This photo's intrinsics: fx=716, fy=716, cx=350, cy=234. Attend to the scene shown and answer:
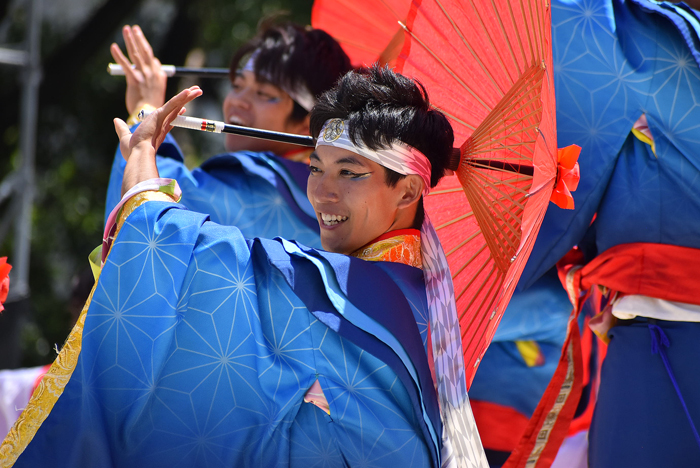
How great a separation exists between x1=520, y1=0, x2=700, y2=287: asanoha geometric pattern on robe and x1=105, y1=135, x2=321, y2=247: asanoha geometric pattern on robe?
30.4 inches

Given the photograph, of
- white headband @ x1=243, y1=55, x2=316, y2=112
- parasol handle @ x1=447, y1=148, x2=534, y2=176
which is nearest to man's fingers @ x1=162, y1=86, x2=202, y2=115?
parasol handle @ x1=447, y1=148, x2=534, y2=176

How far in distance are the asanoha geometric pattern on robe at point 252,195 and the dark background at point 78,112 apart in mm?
2845

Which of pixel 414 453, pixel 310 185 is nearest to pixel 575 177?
pixel 310 185

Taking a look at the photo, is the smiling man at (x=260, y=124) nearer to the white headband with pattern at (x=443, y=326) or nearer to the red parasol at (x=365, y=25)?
the red parasol at (x=365, y=25)

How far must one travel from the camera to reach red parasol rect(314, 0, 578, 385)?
1489mm

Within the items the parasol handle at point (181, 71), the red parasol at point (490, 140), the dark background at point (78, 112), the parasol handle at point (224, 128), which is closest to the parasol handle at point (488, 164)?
the red parasol at point (490, 140)

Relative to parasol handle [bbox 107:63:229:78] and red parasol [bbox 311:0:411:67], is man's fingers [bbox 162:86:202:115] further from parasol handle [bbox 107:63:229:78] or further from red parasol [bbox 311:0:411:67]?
parasol handle [bbox 107:63:229:78]

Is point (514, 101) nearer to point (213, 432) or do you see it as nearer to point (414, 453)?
point (414, 453)

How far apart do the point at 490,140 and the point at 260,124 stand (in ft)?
3.75

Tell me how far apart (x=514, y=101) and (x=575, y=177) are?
0.22 metres

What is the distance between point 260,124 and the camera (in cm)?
253

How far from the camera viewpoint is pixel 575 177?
5.21 ft

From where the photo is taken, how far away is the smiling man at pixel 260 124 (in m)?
2.26

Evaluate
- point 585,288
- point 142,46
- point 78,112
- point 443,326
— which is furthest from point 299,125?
point 78,112
